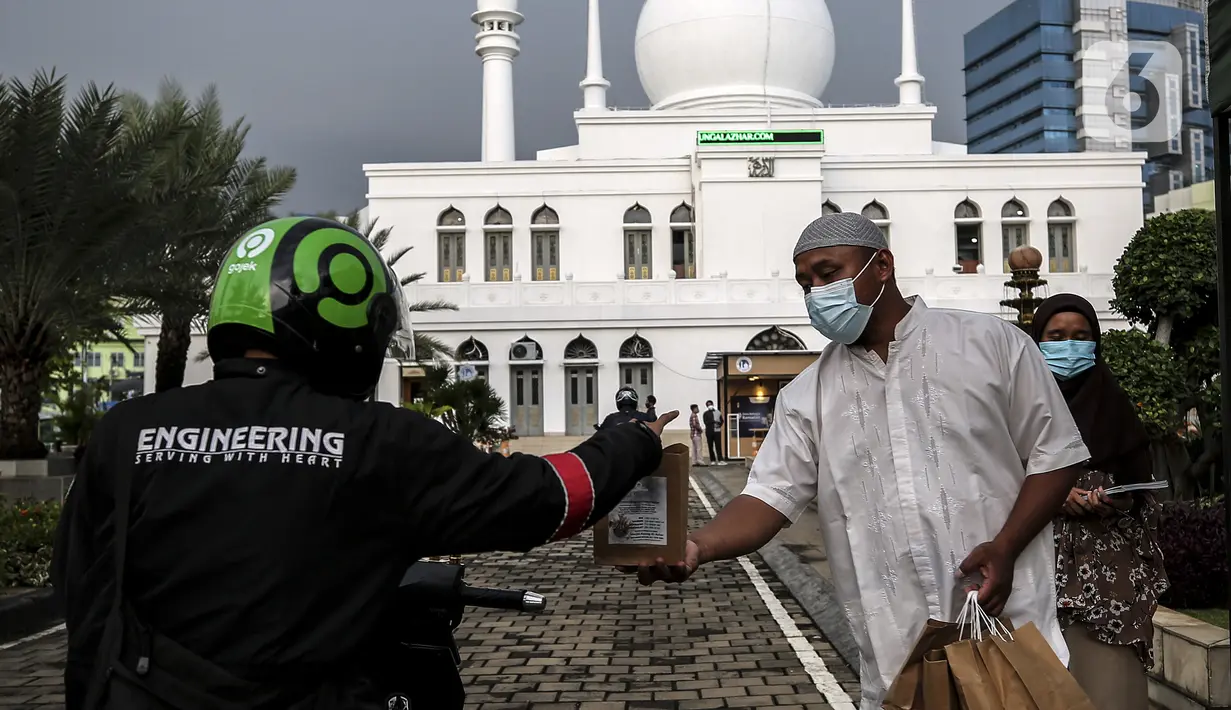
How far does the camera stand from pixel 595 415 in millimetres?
34438

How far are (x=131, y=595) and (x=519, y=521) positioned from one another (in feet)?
2.26

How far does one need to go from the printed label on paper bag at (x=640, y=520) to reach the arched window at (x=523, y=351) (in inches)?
1246

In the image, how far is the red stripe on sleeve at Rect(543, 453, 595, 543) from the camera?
210 cm

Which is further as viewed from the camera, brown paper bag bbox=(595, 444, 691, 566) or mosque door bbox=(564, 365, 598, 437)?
mosque door bbox=(564, 365, 598, 437)

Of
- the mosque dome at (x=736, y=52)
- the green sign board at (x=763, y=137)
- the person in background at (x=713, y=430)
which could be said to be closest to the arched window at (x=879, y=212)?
the green sign board at (x=763, y=137)

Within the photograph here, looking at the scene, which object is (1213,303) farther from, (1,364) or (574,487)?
(1,364)

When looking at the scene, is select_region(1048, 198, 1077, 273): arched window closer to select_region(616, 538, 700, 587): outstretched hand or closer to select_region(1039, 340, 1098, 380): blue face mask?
select_region(1039, 340, 1098, 380): blue face mask

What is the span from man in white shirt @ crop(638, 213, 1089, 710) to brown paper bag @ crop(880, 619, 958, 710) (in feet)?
0.62

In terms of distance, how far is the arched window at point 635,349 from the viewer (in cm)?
3431

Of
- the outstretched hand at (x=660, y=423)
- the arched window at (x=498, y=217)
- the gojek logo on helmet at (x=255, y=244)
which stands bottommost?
the outstretched hand at (x=660, y=423)

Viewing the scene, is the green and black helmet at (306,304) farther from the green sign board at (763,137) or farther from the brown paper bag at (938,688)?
the green sign board at (763,137)

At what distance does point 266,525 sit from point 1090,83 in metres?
95.9

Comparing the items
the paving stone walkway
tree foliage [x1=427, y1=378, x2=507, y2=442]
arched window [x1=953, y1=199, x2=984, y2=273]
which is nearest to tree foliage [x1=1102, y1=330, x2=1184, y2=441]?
the paving stone walkway

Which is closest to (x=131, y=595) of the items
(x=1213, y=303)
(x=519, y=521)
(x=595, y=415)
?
(x=519, y=521)
